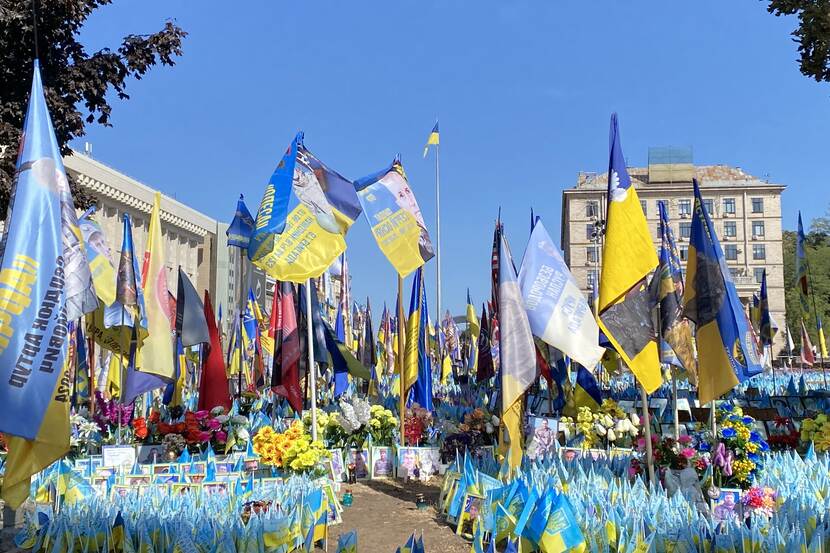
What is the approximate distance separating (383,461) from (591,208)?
69.7 metres

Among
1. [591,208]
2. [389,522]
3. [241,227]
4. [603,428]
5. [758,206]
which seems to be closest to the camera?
[389,522]

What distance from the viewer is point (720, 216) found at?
76938 millimetres

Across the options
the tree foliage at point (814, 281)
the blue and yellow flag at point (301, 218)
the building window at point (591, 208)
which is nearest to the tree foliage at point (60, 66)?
the blue and yellow flag at point (301, 218)

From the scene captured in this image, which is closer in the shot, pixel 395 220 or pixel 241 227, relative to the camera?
pixel 395 220

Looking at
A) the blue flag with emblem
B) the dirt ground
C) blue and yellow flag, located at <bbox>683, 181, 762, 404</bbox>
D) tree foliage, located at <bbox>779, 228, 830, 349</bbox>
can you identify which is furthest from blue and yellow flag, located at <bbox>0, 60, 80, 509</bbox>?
tree foliage, located at <bbox>779, 228, 830, 349</bbox>

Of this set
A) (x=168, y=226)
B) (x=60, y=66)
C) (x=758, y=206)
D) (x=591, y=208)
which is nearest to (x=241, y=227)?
(x=60, y=66)

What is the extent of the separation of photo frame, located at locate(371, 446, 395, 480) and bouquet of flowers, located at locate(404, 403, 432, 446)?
512mm

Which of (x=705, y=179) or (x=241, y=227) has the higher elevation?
(x=705, y=179)

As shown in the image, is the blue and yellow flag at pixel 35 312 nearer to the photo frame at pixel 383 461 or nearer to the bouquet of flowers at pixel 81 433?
the bouquet of flowers at pixel 81 433

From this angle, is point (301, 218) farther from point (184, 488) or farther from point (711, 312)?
point (711, 312)

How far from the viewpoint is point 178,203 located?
64062 millimetres

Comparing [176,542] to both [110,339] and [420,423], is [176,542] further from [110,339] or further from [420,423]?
[110,339]

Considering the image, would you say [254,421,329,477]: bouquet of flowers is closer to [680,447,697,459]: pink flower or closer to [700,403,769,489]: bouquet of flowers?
[680,447,697,459]: pink flower

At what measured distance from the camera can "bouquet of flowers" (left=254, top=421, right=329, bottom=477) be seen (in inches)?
338
